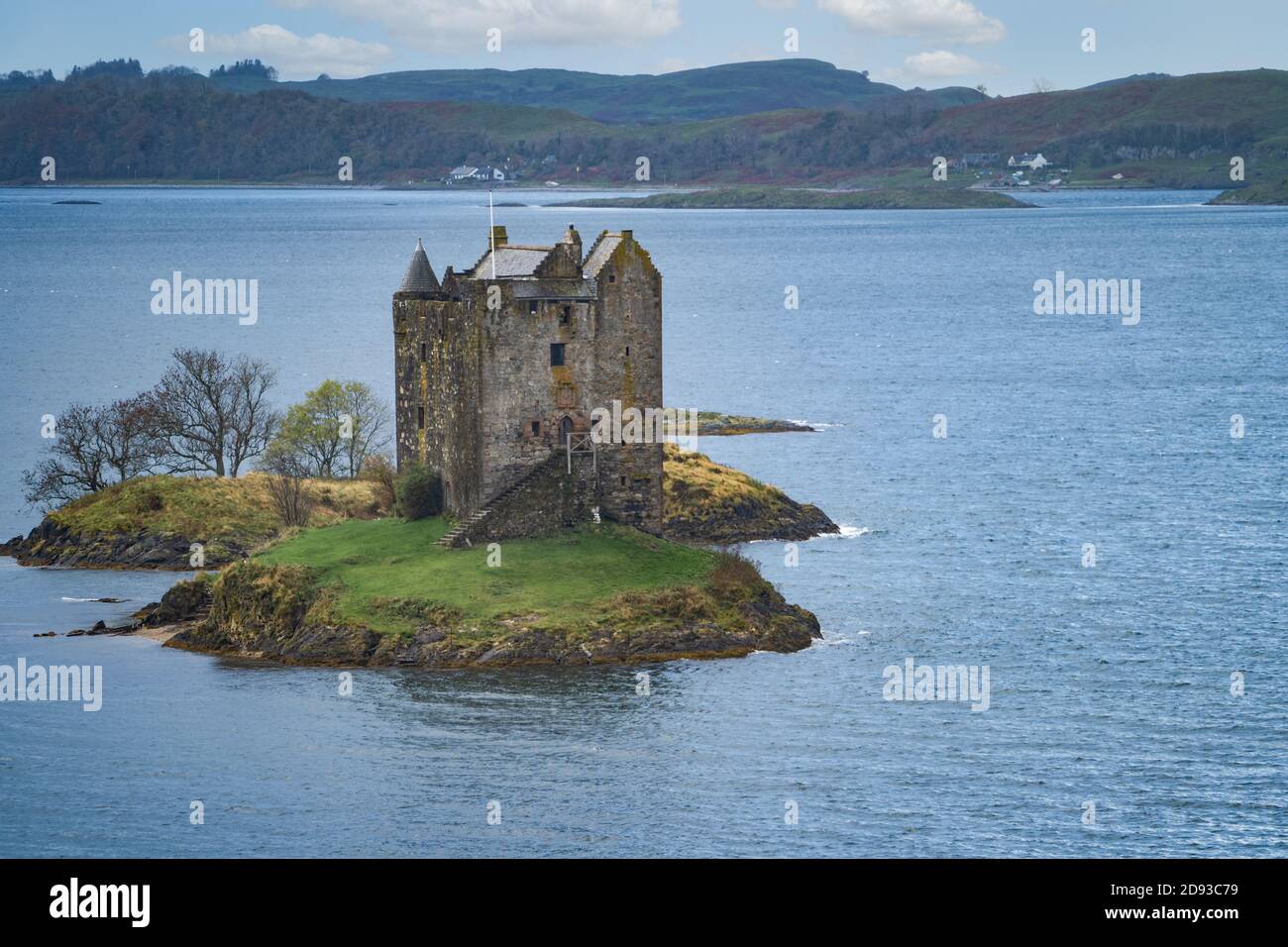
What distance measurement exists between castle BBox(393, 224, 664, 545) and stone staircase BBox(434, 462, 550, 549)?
0.16 ft

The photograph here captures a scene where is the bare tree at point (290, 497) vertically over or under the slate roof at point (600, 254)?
under

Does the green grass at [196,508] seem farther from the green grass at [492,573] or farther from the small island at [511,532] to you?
the green grass at [492,573]

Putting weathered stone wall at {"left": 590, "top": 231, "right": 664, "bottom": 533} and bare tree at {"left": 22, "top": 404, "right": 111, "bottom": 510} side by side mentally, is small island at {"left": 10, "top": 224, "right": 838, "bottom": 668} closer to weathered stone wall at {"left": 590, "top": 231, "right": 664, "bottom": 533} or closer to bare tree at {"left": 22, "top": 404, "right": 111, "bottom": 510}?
weathered stone wall at {"left": 590, "top": 231, "right": 664, "bottom": 533}

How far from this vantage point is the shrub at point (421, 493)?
7681 centimetres

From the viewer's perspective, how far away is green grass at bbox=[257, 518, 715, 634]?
225ft

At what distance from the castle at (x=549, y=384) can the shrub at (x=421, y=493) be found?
903mm

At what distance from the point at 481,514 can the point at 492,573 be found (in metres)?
3.42

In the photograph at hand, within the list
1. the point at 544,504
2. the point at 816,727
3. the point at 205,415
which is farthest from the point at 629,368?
the point at 205,415

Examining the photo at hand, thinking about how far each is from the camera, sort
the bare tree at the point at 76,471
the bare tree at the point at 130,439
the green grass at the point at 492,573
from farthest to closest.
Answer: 1. the bare tree at the point at 130,439
2. the bare tree at the point at 76,471
3. the green grass at the point at 492,573

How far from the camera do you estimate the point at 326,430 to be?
104 m

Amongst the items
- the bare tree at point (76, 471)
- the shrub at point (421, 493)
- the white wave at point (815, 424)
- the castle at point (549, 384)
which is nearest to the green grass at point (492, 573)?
the shrub at point (421, 493)
